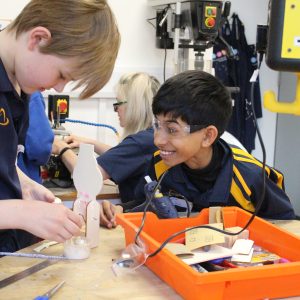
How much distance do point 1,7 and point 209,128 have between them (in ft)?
6.03

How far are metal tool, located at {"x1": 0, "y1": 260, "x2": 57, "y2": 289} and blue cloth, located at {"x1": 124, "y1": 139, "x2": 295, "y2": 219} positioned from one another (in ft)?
1.72

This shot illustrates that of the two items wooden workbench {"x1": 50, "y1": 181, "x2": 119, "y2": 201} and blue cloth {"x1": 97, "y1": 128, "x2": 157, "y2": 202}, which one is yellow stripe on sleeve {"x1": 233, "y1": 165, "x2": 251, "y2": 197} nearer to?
blue cloth {"x1": 97, "y1": 128, "x2": 157, "y2": 202}

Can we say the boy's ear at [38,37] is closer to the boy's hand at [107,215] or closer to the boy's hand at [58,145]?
the boy's hand at [107,215]

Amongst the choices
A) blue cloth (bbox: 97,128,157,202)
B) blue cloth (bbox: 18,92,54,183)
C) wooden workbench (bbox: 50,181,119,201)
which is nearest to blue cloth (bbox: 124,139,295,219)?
blue cloth (bbox: 97,128,157,202)

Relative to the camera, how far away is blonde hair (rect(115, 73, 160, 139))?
2279 mm

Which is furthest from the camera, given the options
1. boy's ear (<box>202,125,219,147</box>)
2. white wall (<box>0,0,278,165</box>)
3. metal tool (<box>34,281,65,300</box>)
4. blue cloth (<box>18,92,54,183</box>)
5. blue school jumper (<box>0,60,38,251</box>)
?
white wall (<box>0,0,278,165</box>)

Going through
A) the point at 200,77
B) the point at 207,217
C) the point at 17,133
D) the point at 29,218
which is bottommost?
the point at 207,217

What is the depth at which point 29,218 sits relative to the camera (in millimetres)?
952

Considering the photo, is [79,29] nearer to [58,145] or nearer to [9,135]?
[9,135]

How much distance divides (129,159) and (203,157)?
0.38 meters

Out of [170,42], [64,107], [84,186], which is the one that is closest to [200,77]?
[84,186]

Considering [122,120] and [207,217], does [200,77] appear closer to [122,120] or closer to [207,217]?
[207,217]

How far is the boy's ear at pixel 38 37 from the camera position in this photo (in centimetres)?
99

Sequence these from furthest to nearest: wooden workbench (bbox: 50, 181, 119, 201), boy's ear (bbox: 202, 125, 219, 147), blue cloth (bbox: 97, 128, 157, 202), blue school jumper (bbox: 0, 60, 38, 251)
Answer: wooden workbench (bbox: 50, 181, 119, 201) < blue cloth (bbox: 97, 128, 157, 202) < boy's ear (bbox: 202, 125, 219, 147) < blue school jumper (bbox: 0, 60, 38, 251)
